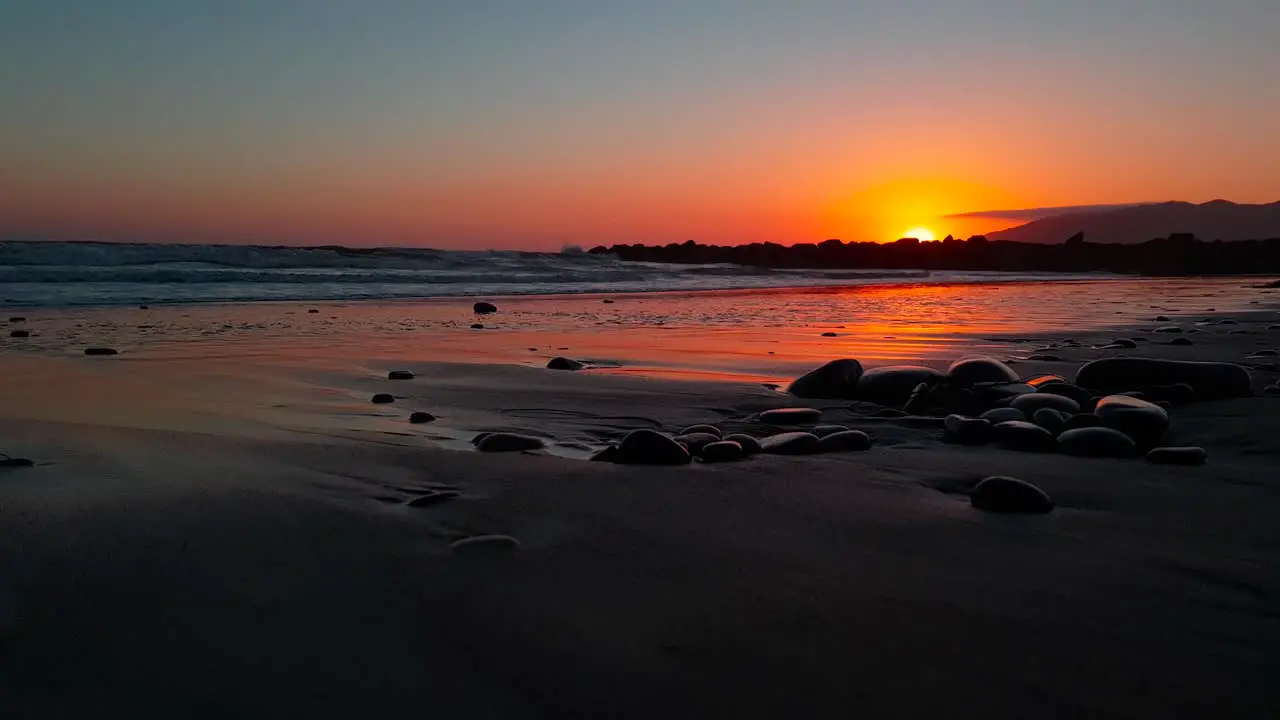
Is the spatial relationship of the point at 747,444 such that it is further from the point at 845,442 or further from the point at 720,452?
the point at 845,442

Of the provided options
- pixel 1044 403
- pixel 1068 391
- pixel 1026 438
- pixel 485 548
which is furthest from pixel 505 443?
pixel 1068 391

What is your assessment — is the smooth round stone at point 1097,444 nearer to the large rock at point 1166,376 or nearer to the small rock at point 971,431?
the small rock at point 971,431

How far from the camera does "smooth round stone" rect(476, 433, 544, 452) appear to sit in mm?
3191

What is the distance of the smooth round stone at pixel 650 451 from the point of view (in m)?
2.94

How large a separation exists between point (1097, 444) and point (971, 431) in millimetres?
418

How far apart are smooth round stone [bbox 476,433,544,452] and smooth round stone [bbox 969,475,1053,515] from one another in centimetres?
153

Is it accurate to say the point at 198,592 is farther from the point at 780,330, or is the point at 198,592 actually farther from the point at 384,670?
the point at 780,330

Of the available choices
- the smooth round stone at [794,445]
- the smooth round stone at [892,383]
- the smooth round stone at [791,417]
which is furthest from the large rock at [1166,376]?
the smooth round stone at [794,445]

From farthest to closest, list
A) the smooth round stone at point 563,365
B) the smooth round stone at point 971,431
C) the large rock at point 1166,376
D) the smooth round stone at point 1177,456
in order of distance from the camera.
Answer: the smooth round stone at point 563,365
the large rock at point 1166,376
the smooth round stone at point 971,431
the smooth round stone at point 1177,456

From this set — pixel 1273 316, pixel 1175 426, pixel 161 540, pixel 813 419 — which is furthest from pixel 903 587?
pixel 1273 316

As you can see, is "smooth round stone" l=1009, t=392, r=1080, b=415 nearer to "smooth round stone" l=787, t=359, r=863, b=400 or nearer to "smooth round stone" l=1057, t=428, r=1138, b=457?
"smooth round stone" l=1057, t=428, r=1138, b=457

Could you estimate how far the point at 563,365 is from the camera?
19.1ft

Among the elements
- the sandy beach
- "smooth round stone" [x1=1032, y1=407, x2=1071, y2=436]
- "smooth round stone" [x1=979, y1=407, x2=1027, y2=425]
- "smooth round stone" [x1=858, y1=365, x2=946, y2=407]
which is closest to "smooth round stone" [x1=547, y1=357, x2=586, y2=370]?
the sandy beach

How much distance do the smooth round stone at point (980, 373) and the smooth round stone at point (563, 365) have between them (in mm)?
→ 2415
